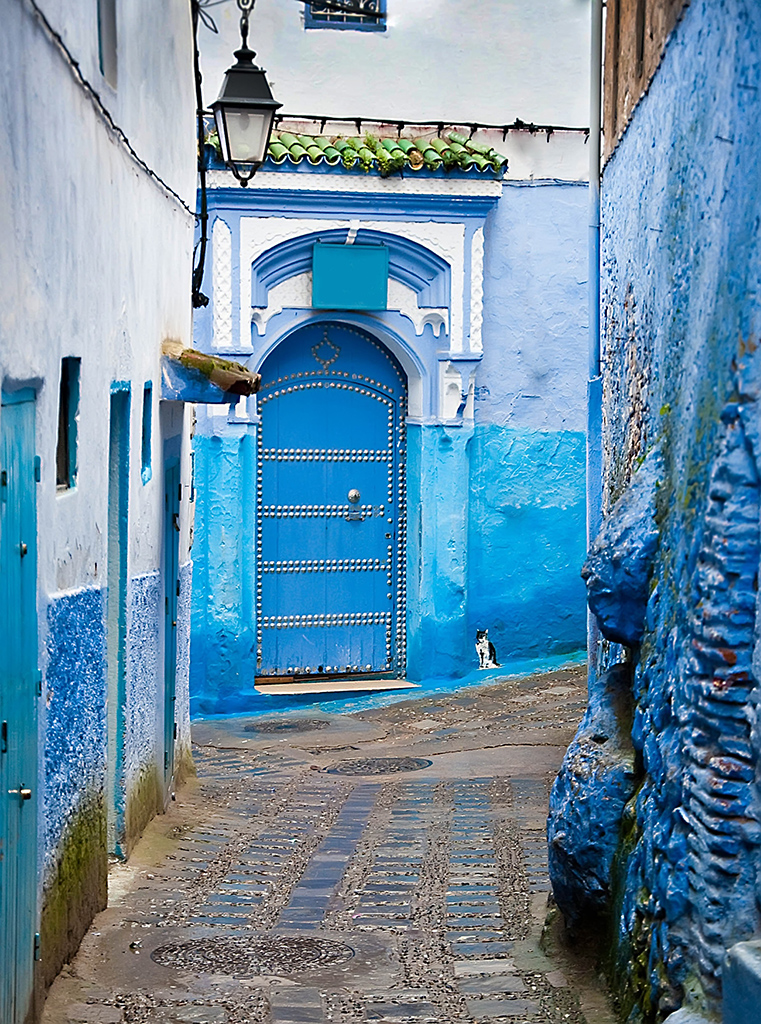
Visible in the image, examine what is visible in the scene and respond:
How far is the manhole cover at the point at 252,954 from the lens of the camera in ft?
18.0

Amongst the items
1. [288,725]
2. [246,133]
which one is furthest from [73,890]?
[288,725]

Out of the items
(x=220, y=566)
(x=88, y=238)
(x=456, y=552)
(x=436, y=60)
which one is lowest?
(x=220, y=566)

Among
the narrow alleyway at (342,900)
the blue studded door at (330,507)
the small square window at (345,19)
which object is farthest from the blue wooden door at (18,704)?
the small square window at (345,19)

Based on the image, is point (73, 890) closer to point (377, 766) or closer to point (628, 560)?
point (628, 560)

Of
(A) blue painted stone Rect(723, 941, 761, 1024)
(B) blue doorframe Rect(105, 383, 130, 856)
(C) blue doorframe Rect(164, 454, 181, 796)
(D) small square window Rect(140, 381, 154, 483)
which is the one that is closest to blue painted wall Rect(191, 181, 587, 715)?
(C) blue doorframe Rect(164, 454, 181, 796)

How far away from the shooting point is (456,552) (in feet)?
42.5

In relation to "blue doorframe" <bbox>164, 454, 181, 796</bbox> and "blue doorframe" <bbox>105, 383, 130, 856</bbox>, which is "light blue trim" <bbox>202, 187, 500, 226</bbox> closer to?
"blue doorframe" <bbox>164, 454, 181, 796</bbox>

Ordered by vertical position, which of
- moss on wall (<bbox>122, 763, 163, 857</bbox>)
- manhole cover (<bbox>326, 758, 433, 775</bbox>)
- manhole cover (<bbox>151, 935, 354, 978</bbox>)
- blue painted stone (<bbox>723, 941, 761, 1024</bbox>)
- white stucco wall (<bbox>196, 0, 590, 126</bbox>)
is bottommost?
manhole cover (<bbox>326, 758, 433, 775</bbox>)

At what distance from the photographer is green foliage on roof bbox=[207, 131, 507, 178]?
11.9m

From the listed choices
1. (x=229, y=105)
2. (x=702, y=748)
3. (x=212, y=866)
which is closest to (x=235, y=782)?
(x=212, y=866)

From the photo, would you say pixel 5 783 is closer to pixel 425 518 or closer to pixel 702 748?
pixel 702 748

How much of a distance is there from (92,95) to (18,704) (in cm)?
248

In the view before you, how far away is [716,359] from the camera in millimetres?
4148

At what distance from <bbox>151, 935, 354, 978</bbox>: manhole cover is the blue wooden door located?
972 millimetres
